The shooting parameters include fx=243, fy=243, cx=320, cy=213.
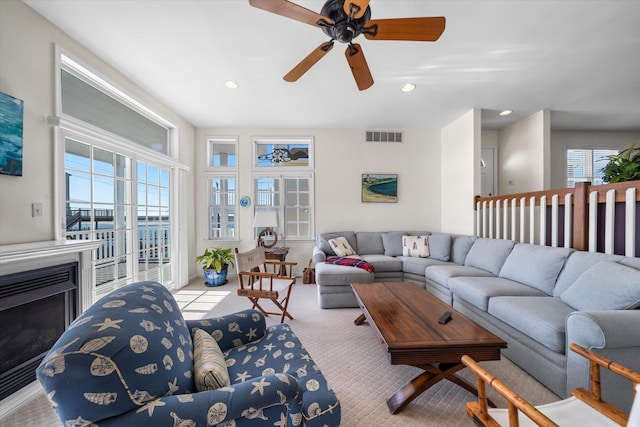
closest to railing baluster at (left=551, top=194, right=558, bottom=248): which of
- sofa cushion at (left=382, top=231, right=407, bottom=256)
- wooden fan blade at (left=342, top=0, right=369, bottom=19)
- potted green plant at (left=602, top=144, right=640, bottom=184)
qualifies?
potted green plant at (left=602, top=144, right=640, bottom=184)

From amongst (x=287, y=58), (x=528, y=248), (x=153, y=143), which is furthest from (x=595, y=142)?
(x=153, y=143)

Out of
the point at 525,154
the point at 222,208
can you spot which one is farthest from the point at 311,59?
the point at 525,154

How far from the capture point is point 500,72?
9.25ft

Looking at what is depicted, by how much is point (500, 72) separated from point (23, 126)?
15.0 feet

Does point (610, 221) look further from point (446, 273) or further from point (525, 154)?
point (525, 154)

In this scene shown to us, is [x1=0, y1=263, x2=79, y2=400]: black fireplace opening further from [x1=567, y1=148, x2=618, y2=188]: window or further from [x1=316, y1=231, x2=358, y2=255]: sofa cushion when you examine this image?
[x1=567, y1=148, x2=618, y2=188]: window

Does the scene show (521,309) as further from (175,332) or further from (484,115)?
(484,115)

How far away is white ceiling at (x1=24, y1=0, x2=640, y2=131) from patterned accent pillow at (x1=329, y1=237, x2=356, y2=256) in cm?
213

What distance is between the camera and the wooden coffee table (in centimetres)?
149

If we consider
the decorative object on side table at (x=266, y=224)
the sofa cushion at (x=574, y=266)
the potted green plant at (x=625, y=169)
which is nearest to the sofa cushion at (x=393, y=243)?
the decorative object on side table at (x=266, y=224)

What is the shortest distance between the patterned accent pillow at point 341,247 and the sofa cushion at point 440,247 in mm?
1303

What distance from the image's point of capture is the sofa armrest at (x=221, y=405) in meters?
0.75

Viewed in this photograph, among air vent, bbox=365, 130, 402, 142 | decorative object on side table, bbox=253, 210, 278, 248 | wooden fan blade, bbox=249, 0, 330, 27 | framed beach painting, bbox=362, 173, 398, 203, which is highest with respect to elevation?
air vent, bbox=365, 130, 402, 142

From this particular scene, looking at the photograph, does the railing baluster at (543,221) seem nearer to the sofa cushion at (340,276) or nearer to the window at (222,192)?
the sofa cushion at (340,276)
